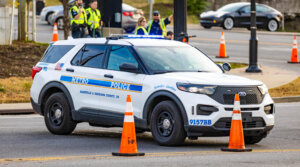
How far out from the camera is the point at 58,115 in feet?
44.1

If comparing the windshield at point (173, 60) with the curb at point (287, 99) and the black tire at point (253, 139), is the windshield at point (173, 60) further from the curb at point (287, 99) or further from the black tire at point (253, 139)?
the curb at point (287, 99)

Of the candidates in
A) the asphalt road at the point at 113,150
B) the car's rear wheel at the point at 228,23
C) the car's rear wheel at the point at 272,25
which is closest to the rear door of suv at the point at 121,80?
the asphalt road at the point at 113,150

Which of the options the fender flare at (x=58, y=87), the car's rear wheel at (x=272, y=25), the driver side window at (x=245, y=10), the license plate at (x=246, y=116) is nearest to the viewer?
the license plate at (x=246, y=116)

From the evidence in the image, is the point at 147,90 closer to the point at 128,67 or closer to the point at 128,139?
the point at 128,67

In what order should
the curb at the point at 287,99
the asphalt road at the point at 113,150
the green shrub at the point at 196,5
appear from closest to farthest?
the asphalt road at the point at 113,150, the curb at the point at 287,99, the green shrub at the point at 196,5

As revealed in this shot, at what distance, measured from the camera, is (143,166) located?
9.74 metres

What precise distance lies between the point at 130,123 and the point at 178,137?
3.54ft

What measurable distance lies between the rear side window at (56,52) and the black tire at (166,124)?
272cm

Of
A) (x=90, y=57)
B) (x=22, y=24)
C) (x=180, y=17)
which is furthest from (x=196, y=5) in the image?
(x=90, y=57)

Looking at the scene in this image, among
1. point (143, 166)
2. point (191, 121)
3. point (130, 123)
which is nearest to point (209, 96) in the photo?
point (191, 121)

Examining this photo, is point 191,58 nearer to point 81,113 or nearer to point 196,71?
point 196,71

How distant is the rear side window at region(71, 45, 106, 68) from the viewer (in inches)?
517

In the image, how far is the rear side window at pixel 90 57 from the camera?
1312 centimetres

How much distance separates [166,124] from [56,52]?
3215mm
